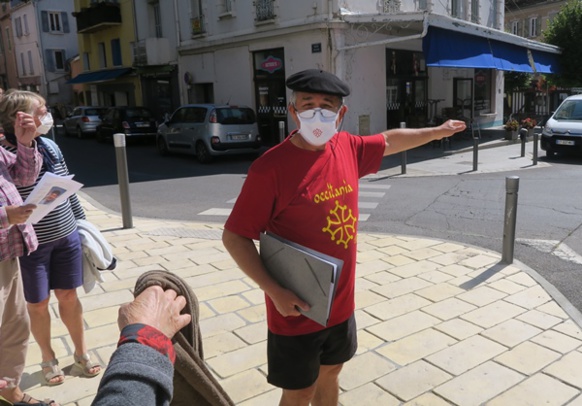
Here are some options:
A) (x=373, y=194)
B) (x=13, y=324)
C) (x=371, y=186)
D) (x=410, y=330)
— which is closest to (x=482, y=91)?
(x=371, y=186)

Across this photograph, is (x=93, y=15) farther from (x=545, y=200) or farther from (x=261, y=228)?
(x=261, y=228)

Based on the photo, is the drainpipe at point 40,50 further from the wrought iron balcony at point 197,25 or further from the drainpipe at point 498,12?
the drainpipe at point 498,12

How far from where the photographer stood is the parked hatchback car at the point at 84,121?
2426 cm

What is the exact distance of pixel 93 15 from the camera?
1091 inches

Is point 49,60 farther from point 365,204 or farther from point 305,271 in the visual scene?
point 305,271

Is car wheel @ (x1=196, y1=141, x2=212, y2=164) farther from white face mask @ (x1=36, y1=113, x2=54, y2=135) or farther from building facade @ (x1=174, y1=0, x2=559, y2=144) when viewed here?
white face mask @ (x1=36, y1=113, x2=54, y2=135)

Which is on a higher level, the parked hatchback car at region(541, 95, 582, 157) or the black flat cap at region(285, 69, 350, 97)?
the black flat cap at region(285, 69, 350, 97)

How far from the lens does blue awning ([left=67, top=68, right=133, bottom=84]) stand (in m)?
26.6

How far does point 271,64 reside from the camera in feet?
60.4

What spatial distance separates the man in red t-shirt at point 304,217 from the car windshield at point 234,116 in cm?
1254

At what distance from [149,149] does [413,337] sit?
16734 mm

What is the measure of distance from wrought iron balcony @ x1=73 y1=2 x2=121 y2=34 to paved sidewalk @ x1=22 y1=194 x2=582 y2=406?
956 inches

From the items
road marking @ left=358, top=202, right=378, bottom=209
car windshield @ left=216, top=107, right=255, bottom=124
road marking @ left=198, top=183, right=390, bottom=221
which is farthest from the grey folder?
car windshield @ left=216, top=107, right=255, bottom=124

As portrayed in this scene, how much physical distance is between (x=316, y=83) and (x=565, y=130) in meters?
14.6
